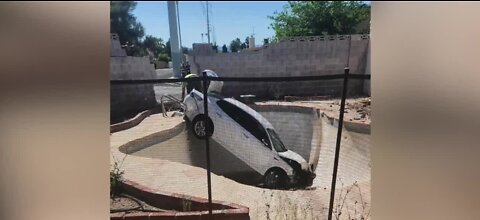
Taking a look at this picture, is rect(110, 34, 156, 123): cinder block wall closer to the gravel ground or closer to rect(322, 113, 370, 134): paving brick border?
the gravel ground

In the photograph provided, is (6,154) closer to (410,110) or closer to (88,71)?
(88,71)

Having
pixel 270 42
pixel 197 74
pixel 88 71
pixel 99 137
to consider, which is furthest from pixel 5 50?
pixel 270 42

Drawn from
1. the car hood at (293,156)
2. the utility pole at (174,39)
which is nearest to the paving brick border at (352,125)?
the car hood at (293,156)

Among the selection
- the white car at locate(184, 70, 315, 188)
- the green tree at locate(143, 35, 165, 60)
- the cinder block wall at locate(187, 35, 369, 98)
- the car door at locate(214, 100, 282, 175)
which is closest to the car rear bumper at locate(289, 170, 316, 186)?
the white car at locate(184, 70, 315, 188)

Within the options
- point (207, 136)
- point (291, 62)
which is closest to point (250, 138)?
point (207, 136)

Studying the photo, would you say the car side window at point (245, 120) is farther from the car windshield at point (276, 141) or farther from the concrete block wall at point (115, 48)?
the concrete block wall at point (115, 48)

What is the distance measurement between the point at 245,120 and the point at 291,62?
11.7 inches

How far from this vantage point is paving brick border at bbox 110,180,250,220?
1.69 metres

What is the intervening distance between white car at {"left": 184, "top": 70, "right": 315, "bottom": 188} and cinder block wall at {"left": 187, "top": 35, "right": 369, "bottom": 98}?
89 millimetres

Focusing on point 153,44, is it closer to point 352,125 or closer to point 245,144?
point 245,144

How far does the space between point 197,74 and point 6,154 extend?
72 cm

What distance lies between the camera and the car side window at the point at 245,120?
1.75m

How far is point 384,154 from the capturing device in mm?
1521

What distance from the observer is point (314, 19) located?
1.64 metres
